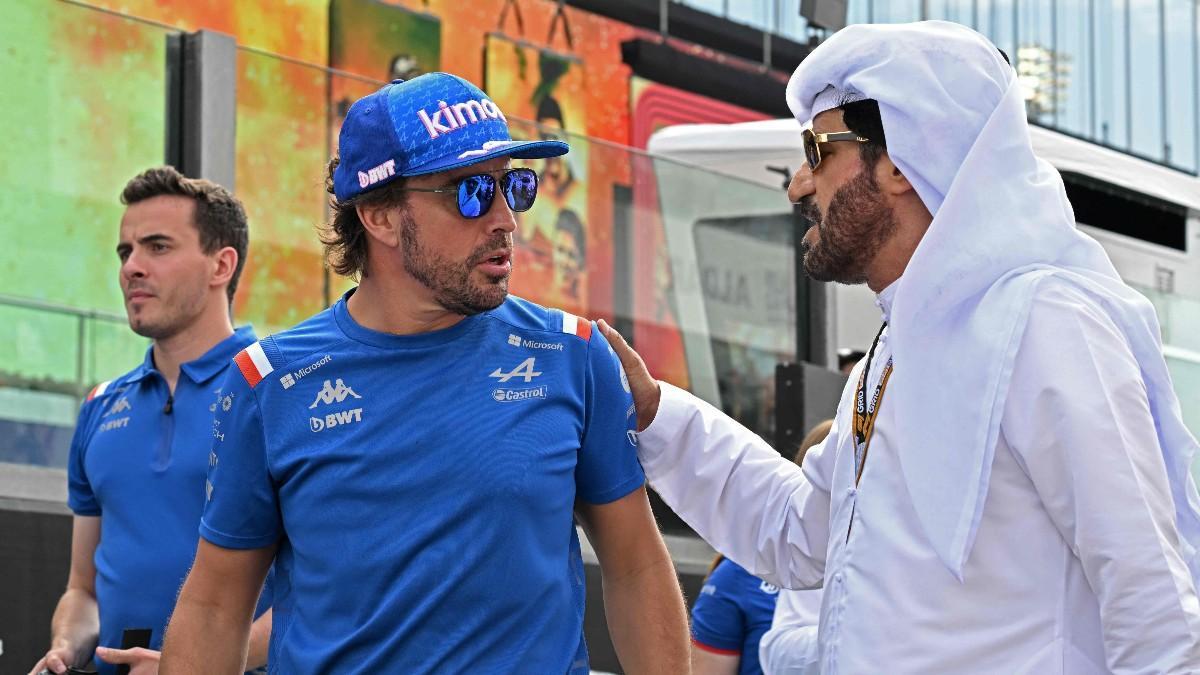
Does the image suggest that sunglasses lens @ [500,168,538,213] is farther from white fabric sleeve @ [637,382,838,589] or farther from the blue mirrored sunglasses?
white fabric sleeve @ [637,382,838,589]

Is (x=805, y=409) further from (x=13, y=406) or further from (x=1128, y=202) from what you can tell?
(x=13, y=406)

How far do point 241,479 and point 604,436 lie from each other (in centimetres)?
63

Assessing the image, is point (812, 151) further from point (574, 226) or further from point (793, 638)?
point (574, 226)

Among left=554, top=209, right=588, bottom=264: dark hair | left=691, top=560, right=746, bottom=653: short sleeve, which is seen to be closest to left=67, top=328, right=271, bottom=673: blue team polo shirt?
left=691, top=560, right=746, bottom=653: short sleeve

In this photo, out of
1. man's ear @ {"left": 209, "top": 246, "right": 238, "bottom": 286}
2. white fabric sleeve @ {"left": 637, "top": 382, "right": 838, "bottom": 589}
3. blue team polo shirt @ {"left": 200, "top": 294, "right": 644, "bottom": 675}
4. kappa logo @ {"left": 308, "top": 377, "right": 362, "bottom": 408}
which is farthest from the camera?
man's ear @ {"left": 209, "top": 246, "right": 238, "bottom": 286}

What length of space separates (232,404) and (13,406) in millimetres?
3139

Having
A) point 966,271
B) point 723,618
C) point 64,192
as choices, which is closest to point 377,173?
point 966,271

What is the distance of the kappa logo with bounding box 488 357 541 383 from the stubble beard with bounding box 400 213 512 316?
0.11 meters

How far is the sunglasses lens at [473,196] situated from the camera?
10.1 feet

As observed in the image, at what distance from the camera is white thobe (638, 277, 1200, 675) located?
8.52 ft

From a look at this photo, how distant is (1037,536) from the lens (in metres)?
2.72

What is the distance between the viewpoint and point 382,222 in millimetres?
3201

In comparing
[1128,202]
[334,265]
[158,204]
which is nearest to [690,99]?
[1128,202]

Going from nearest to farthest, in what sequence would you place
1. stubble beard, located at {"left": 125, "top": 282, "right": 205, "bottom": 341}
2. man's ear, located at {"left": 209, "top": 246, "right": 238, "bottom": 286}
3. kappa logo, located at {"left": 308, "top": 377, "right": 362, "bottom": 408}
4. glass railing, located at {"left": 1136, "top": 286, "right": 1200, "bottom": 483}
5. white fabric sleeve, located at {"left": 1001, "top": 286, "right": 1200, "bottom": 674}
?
white fabric sleeve, located at {"left": 1001, "top": 286, "right": 1200, "bottom": 674}, kappa logo, located at {"left": 308, "top": 377, "right": 362, "bottom": 408}, stubble beard, located at {"left": 125, "top": 282, "right": 205, "bottom": 341}, man's ear, located at {"left": 209, "top": 246, "right": 238, "bottom": 286}, glass railing, located at {"left": 1136, "top": 286, "right": 1200, "bottom": 483}
